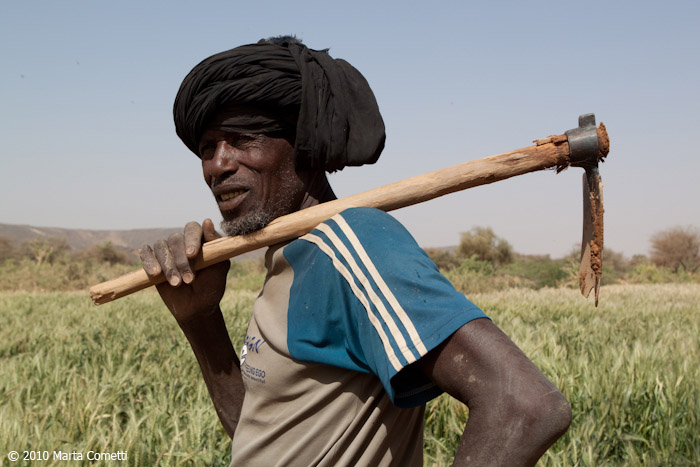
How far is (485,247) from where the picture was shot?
2967cm

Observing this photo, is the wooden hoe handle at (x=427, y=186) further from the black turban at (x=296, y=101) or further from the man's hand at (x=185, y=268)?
the black turban at (x=296, y=101)

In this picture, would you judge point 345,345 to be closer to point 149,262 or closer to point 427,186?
point 427,186

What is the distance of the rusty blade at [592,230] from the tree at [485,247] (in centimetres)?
2837

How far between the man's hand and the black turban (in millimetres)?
349

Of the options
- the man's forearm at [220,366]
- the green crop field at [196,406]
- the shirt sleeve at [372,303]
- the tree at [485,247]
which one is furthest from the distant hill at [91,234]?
the shirt sleeve at [372,303]

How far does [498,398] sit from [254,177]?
41.1 inches

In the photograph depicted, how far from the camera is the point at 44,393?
4.16m

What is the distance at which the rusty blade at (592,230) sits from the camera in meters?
A: 1.58

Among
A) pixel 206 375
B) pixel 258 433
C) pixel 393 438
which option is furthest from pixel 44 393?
pixel 393 438

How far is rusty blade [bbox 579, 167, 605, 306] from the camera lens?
1.58m

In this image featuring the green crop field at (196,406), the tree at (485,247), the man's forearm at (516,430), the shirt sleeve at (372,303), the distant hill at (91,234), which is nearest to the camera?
the man's forearm at (516,430)

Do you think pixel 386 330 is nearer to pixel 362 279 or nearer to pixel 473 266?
pixel 362 279

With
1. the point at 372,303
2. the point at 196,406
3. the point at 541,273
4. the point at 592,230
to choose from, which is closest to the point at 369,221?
the point at 372,303

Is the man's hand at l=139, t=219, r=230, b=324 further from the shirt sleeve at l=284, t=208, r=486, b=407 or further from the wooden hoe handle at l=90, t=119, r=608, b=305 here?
the shirt sleeve at l=284, t=208, r=486, b=407
